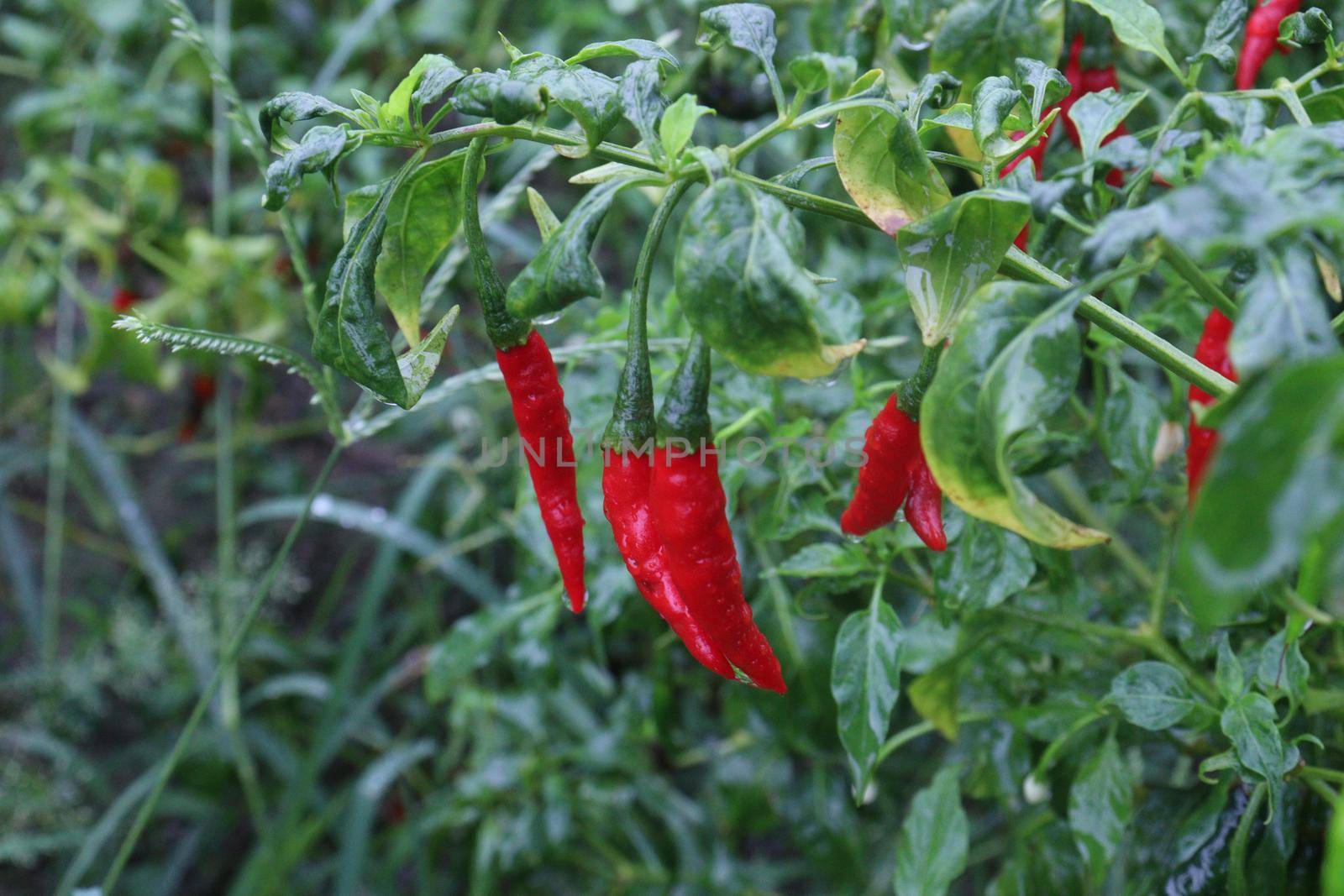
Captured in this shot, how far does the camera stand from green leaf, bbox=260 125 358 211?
0.49 m

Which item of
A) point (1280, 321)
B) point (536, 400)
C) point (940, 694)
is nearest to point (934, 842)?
point (940, 694)

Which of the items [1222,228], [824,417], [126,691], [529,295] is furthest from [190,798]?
[1222,228]

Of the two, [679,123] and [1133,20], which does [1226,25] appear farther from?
[679,123]

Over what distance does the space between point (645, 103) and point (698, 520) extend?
209 mm

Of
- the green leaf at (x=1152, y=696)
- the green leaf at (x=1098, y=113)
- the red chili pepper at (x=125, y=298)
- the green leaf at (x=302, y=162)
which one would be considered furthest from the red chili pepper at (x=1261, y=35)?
the red chili pepper at (x=125, y=298)

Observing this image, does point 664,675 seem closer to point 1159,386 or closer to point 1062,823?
point 1062,823

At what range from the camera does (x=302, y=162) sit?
1.62 feet

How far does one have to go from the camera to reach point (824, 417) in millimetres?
1006

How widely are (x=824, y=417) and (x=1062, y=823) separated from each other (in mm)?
380

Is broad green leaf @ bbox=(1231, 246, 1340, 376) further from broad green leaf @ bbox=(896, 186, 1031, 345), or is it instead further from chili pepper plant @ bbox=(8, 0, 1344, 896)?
broad green leaf @ bbox=(896, 186, 1031, 345)

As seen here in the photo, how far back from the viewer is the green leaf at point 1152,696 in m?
0.65

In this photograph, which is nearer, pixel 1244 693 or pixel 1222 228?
pixel 1222 228

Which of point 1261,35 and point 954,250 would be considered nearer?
point 954,250

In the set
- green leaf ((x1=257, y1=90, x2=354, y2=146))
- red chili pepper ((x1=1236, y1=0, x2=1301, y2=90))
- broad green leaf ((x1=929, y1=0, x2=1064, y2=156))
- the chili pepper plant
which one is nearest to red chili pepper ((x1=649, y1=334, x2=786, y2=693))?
the chili pepper plant
